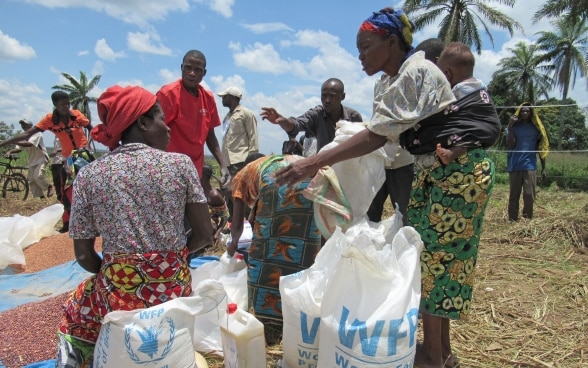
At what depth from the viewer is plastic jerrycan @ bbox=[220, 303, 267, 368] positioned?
1.95m

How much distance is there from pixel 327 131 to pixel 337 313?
213 centimetres

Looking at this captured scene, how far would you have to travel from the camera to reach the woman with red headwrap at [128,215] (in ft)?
5.35

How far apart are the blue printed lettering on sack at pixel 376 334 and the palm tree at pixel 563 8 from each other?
14858mm

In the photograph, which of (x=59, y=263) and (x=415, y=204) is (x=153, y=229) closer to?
(x=415, y=204)

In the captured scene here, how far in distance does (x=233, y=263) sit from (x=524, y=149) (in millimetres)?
5126

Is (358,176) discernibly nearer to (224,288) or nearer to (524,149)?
(224,288)

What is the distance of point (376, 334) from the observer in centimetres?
161

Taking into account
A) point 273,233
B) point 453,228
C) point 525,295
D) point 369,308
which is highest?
point 453,228

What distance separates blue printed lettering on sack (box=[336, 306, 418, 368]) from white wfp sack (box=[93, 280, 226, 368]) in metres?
0.57

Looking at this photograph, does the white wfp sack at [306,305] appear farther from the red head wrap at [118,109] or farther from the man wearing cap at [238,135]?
the man wearing cap at [238,135]

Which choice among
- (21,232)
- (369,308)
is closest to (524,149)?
(369,308)

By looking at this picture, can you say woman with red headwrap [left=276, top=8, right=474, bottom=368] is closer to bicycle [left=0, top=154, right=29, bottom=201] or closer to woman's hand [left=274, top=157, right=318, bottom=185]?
woman's hand [left=274, top=157, right=318, bottom=185]

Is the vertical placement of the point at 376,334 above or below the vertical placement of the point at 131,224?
below

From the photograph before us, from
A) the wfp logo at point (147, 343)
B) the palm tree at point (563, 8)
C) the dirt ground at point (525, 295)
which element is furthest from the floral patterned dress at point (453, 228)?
the palm tree at point (563, 8)
